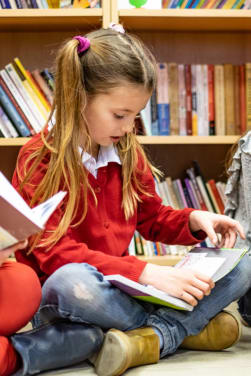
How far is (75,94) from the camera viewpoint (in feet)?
3.95

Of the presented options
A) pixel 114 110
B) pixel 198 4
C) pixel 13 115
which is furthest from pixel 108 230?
pixel 198 4

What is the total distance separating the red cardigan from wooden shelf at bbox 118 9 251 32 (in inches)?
26.3

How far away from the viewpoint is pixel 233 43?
216 centimetres

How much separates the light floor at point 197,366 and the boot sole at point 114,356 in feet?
0.09

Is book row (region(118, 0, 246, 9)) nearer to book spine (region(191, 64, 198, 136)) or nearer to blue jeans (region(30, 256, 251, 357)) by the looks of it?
book spine (region(191, 64, 198, 136))

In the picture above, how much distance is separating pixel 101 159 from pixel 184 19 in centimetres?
82

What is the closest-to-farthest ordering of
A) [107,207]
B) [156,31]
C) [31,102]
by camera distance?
[107,207]
[31,102]
[156,31]

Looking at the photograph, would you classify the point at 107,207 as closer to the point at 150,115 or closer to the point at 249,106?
the point at 150,115

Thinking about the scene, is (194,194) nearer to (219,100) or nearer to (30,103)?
(219,100)

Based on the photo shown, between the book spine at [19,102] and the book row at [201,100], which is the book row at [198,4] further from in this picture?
the book spine at [19,102]

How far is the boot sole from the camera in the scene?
1010 mm

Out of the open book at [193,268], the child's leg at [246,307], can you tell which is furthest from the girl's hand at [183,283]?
the child's leg at [246,307]

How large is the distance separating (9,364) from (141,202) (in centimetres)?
52

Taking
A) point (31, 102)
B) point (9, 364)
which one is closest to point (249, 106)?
point (31, 102)
